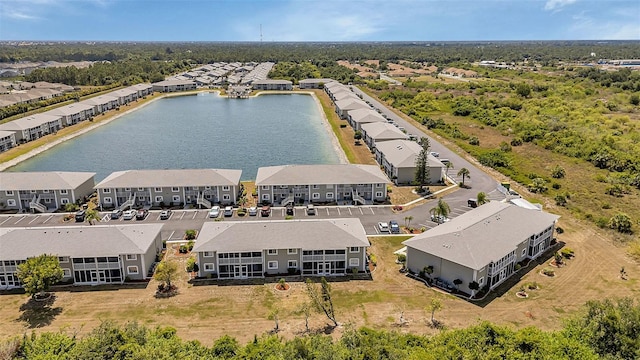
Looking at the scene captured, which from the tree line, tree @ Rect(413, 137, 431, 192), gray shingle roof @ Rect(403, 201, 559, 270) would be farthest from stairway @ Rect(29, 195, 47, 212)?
tree @ Rect(413, 137, 431, 192)

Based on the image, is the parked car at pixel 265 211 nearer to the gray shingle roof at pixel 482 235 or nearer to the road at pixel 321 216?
the road at pixel 321 216

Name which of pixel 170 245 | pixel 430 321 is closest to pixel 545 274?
pixel 430 321

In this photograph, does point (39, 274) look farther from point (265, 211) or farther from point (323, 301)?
point (265, 211)

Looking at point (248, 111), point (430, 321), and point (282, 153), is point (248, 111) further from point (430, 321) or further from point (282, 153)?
point (430, 321)

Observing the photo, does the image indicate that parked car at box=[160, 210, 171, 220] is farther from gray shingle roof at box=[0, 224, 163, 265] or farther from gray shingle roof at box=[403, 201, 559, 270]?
gray shingle roof at box=[403, 201, 559, 270]

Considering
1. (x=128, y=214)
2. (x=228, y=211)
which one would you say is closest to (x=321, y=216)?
(x=228, y=211)

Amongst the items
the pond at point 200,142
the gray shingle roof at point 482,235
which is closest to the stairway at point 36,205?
the pond at point 200,142
